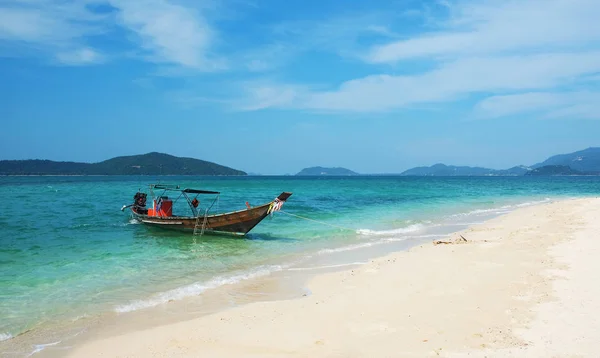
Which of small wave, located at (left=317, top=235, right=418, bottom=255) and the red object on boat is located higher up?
the red object on boat

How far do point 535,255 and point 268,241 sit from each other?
9901 millimetres

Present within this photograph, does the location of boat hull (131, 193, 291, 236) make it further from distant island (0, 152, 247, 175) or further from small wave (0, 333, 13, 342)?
distant island (0, 152, 247, 175)

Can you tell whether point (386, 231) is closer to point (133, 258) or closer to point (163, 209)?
point (163, 209)

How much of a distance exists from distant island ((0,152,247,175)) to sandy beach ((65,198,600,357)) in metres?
179

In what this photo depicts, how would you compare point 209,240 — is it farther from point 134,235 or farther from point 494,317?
point 494,317

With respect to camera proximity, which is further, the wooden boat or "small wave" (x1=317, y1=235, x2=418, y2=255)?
the wooden boat

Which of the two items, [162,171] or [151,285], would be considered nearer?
[151,285]

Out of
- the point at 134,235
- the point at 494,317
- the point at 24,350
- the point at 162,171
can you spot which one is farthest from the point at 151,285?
the point at 162,171

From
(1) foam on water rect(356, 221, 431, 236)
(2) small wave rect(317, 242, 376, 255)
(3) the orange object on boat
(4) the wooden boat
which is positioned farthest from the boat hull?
(1) foam on water rect(356, 221, 431, 236)

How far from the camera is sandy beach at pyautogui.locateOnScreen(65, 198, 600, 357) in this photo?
5.89 meters

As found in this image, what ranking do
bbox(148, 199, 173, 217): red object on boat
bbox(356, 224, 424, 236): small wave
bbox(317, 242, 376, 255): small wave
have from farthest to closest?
bbox(148, 199, 173, 217): red object on boat
bbox(356, 224, 424, 236): small wave
bbox(317, 242, 376, 255): small wave

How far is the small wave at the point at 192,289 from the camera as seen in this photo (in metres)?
8.78

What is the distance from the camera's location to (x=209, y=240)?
17828 millimetres

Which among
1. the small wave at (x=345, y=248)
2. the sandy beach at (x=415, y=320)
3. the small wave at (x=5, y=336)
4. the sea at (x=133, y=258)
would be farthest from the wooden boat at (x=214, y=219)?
the small wave at (x=5, y=336)
